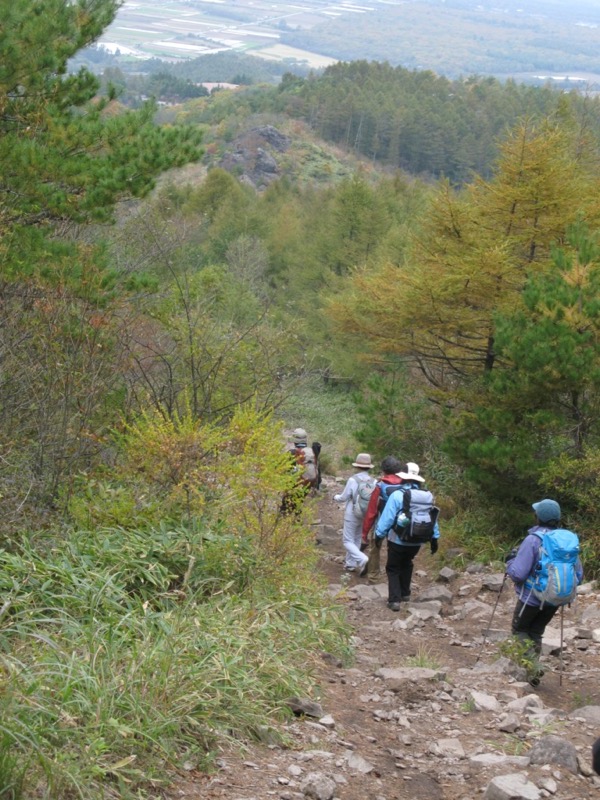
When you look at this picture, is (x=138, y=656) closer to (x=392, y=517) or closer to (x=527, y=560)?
(x=527, y=560)

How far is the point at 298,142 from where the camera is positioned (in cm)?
9825

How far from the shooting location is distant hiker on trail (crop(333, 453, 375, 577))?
11.0 metres

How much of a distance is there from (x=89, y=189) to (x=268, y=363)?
3498 mm

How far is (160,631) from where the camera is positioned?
5.77 metres

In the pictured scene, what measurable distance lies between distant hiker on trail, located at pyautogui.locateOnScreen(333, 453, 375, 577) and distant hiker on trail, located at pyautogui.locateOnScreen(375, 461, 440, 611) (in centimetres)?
138

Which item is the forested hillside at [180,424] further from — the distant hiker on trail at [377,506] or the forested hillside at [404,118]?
the forested hillside at [404,118]

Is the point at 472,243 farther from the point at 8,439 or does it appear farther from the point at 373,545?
the point at 8,439

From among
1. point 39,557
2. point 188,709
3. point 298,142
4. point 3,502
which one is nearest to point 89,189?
point 3,502

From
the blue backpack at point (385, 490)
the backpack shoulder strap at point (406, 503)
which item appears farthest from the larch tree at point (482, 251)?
the backpack shoulder strap at point (406, 503)

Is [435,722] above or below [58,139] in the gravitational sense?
below

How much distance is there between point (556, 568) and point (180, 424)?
3569mm

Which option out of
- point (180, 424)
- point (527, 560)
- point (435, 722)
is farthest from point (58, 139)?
point (435, 722)

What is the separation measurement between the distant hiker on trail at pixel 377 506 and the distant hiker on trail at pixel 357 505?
0.08 m

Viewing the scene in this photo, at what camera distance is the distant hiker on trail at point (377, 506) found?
10.5 m
